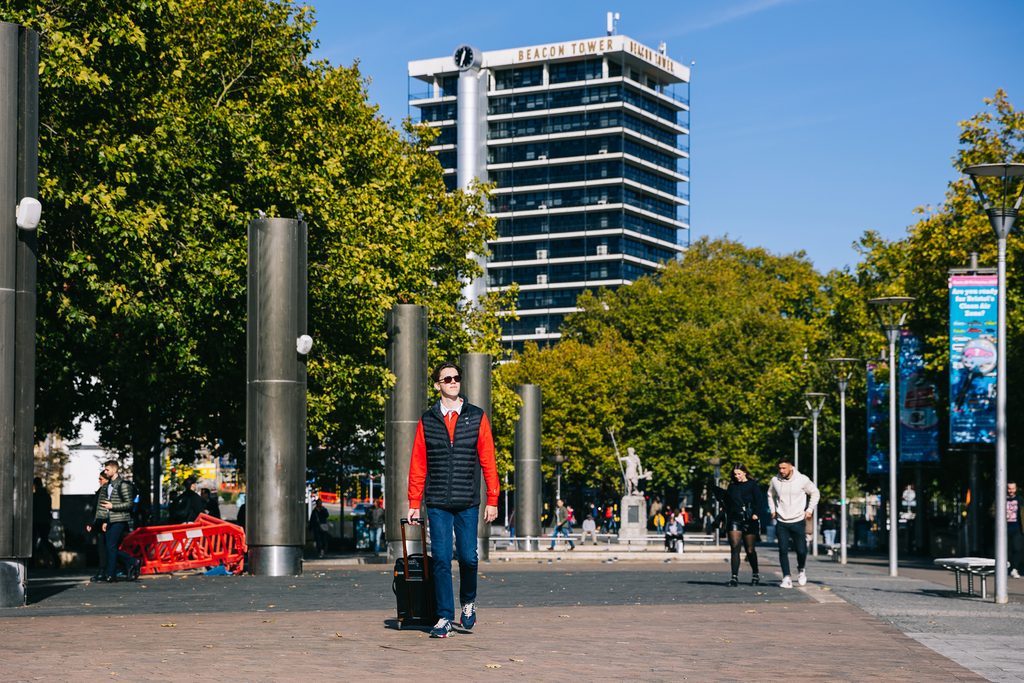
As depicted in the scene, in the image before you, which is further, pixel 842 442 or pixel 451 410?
pixel 842 442

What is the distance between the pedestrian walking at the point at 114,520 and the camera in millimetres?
21969

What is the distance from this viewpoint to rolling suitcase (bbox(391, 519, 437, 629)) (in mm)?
12383

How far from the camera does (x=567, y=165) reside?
13888 cm

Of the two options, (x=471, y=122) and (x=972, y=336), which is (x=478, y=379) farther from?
(x=471, y=122)

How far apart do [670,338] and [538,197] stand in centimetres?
5689

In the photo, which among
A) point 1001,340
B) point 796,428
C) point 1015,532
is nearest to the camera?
point 1001,340

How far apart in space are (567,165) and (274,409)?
118 metres

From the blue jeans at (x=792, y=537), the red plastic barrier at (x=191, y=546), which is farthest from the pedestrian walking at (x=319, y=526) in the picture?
the blue jeans at (x=792, y=537)

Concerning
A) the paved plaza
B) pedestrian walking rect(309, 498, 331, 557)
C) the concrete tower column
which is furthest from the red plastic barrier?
the concrete tower column

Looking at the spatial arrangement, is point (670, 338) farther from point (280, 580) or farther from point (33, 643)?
point (33, 643)

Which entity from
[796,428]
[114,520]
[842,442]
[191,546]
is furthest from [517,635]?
[796,428]

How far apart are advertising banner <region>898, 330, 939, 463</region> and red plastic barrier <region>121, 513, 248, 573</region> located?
22640 mm

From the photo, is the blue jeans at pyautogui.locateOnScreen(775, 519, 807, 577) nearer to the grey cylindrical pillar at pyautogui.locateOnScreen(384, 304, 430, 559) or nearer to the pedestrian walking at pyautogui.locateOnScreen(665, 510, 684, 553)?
the grey cylindrical pillar at pyautogui.locateOnScreen(384, 304, 430, 559)

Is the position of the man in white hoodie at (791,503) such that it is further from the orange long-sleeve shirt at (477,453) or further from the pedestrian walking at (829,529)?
the pedestrian walking at (829,529)
